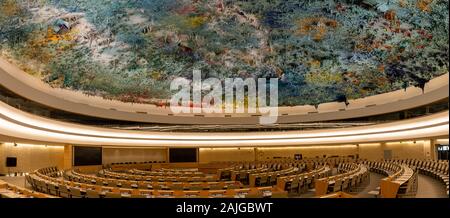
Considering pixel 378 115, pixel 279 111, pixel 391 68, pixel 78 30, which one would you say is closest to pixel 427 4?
pixel 391 68

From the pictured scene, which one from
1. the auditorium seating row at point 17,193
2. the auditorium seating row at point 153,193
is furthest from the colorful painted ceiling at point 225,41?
the auditorium seating row at point 153,193

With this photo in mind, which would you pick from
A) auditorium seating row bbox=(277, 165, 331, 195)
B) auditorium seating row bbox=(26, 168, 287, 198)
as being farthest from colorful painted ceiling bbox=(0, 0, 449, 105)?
auditorium seating row bbox=(277, 165, 331, 195)

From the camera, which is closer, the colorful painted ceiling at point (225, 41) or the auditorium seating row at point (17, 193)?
the auditorium seating row at point (17, 193)

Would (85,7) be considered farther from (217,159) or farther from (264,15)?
(217,159)

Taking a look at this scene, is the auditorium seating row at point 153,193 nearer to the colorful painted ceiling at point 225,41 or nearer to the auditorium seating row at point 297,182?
the auditorium seating row at point 297,182

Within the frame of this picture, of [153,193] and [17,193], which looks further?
[153,193]

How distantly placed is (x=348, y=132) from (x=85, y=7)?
20707 mm

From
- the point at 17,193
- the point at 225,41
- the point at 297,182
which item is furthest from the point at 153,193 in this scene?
the point at 225,41

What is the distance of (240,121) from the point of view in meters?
29.5

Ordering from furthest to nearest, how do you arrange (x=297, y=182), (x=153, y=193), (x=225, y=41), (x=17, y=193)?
(x=225, y=41) < (x=297, y=182) < (x=153, y=193) < (x=17, y=193)

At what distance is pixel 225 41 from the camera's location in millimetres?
19188

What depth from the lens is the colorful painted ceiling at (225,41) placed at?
15195 millimetres

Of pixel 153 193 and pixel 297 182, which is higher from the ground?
pixel 153 193

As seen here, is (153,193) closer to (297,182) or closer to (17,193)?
(17,193)
